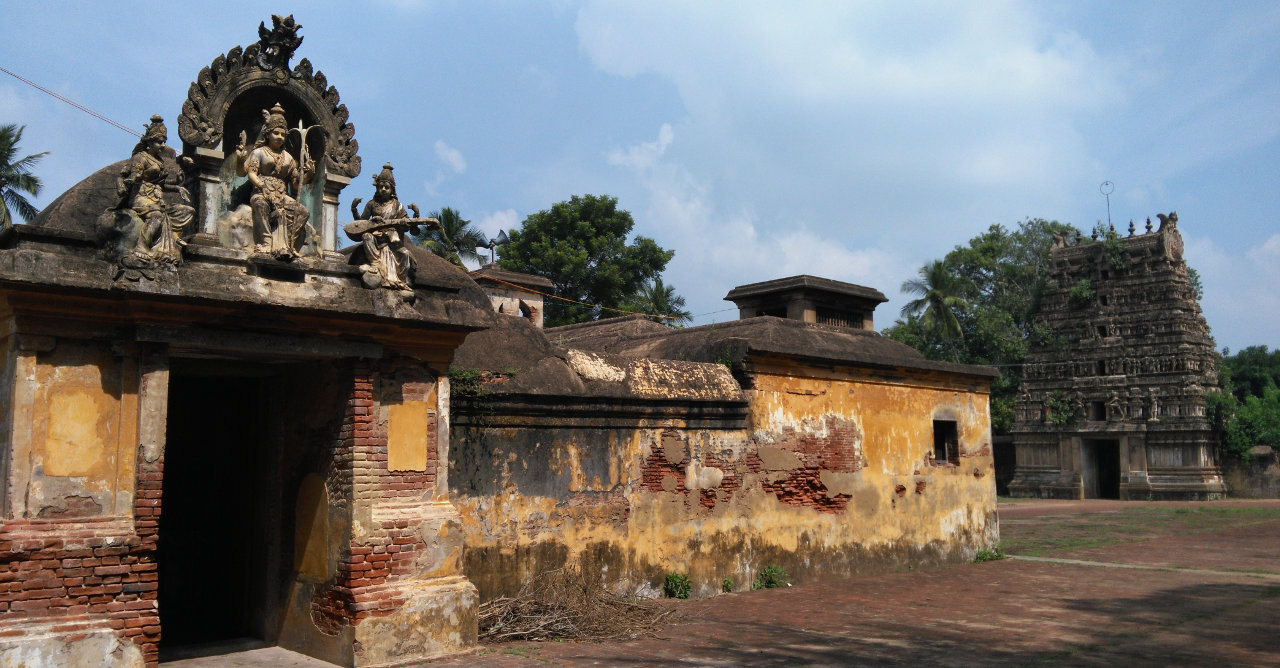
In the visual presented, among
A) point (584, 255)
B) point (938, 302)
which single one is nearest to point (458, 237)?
point (584, 255)

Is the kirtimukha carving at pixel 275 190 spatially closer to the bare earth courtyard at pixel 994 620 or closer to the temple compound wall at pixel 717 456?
the temple compound wall at pixel 717 456

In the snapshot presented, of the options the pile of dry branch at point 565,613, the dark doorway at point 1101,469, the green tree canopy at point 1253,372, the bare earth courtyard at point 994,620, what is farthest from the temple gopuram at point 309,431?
the green tree canopy at point 1253,372

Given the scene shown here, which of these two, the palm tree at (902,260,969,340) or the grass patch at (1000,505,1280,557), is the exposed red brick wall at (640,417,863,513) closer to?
the grass patch at (1000,505,1280,557)

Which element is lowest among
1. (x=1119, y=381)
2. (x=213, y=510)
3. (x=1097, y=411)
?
(x=213, y=510)

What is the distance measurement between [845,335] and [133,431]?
10.6 metres

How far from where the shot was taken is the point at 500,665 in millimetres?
7219

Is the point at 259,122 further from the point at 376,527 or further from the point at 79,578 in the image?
the point at 79,578

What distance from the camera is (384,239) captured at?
7.84m

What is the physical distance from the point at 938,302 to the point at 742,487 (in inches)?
1286

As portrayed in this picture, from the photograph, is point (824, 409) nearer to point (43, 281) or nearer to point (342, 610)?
point (342, 610)

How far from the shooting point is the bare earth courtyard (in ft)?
25.0

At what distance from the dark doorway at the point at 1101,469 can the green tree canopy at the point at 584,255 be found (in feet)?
59.6

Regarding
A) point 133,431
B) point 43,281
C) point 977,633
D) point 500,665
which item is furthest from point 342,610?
point 977,633

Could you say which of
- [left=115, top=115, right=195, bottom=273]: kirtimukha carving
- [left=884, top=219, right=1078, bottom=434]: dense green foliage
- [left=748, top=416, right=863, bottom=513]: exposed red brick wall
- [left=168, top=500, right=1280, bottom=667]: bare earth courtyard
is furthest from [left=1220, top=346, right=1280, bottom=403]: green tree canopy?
[left=115, top=115, right=195, bottom=273]: kirtimukha carving
